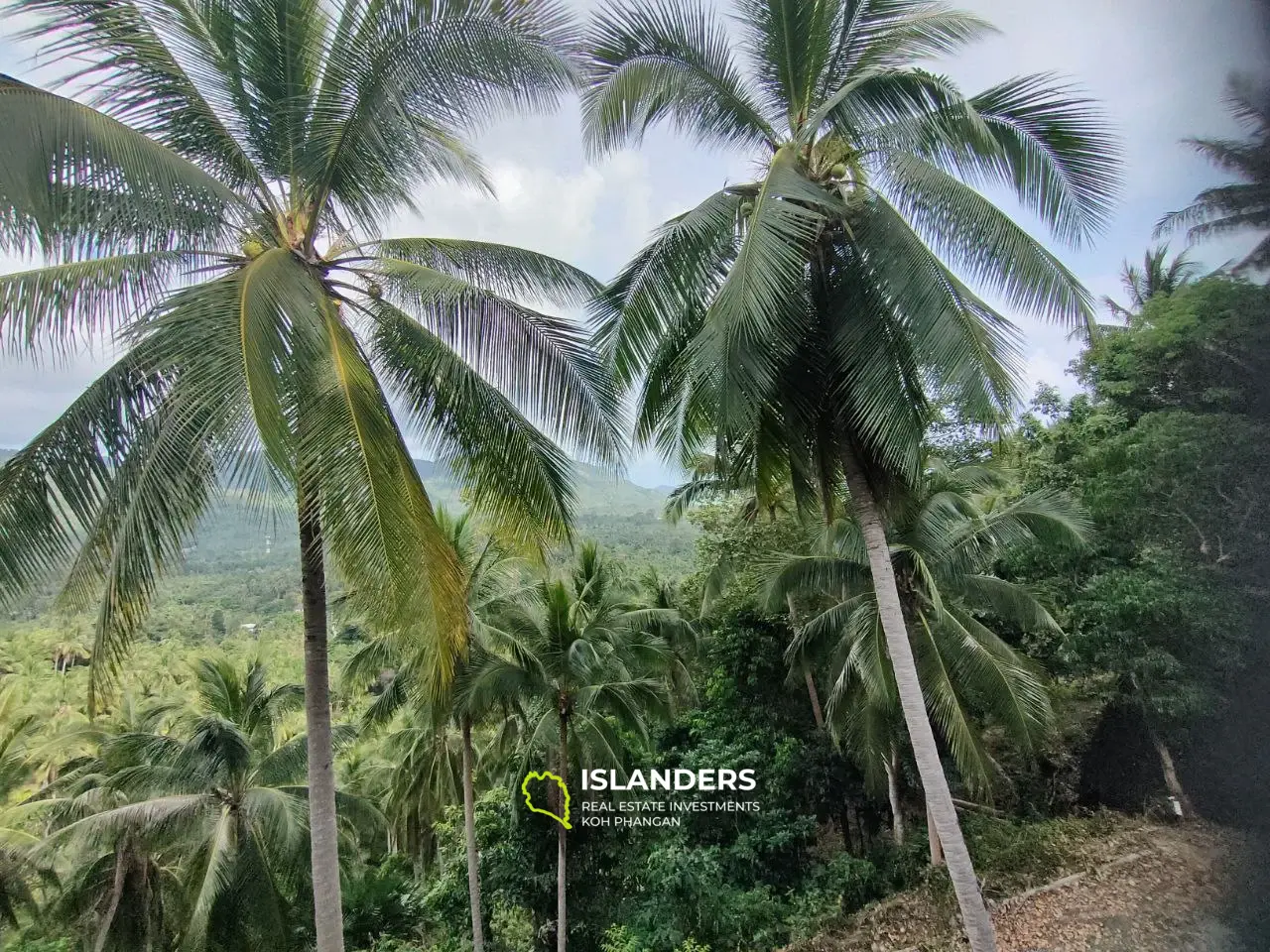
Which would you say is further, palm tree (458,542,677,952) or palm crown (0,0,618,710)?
palm tree (458,542,677,952)

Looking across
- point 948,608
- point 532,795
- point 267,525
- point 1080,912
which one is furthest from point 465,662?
point 1080,912

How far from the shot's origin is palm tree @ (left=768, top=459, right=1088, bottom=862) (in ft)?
18.7

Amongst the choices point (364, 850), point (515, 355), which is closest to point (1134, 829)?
point (515, 355)

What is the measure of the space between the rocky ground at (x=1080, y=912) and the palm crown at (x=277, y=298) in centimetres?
346

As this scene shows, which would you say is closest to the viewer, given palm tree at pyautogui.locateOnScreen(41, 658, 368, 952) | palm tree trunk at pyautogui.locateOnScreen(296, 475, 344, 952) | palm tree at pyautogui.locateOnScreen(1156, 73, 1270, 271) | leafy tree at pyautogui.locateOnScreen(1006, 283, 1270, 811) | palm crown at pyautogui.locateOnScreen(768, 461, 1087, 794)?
palm tree at pyautogui.locateOnScreen(1156, 73, 1270, 271)

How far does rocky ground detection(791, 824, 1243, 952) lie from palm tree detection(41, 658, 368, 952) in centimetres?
627

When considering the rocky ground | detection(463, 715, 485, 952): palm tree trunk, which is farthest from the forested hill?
detection(463, 715, 485, 952): palm tree trunk

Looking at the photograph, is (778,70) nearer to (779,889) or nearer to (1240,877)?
(1240,877)

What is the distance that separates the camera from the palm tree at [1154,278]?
1351mm

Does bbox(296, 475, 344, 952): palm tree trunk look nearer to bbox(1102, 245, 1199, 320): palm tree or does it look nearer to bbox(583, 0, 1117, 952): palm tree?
bbox(583, 0, 1117, 952): palm tree

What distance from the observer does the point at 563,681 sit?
766 cm

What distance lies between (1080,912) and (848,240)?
5981mm

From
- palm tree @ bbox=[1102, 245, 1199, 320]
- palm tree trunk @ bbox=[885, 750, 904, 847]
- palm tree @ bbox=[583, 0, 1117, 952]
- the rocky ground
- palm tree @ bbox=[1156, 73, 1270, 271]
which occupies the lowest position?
the rocky ground

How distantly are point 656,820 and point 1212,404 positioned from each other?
26.2 feet
